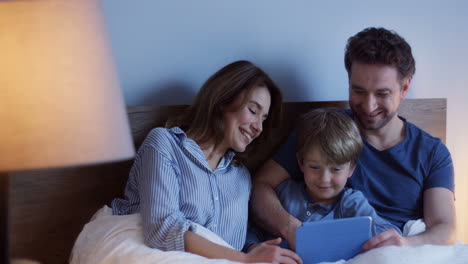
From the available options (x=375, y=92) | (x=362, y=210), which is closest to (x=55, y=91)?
(x=362, y=210)

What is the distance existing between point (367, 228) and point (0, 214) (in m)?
0.95

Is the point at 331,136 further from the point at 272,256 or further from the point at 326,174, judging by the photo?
the point at 272,256

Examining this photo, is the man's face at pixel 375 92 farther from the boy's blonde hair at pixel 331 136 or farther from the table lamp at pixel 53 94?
the table lamp at pixel 53 94

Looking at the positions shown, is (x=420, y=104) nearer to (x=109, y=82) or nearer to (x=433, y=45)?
(x=433, y=45)

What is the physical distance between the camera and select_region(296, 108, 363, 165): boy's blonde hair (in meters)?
1.55

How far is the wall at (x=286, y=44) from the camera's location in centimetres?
165

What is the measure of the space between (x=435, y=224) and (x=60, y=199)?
1.11 metres

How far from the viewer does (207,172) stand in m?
1.51

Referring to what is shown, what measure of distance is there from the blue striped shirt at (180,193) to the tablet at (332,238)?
0.26m

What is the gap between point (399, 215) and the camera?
1.71 metres

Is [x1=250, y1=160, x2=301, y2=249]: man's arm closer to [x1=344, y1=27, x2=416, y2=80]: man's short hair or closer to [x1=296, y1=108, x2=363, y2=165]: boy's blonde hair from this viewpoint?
[x1=296, y1=108, x2=363, y2=165]: boy's blonde hair

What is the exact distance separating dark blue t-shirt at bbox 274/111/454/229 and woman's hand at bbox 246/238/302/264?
427 millimetres

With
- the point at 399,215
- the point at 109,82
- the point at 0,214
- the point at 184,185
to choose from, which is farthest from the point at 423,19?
the point at 0,214

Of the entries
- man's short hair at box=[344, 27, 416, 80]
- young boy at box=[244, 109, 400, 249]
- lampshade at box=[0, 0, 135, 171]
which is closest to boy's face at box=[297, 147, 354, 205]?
young boy at box=[244, 109, 400, 249]
